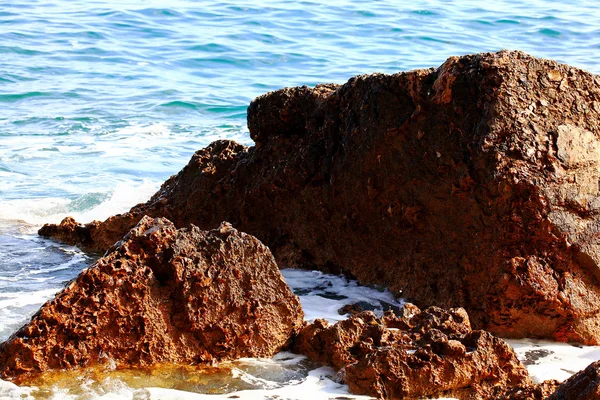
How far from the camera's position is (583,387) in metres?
2.54

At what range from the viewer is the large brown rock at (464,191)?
4.21 meters

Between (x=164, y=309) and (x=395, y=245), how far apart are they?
1.47 metres

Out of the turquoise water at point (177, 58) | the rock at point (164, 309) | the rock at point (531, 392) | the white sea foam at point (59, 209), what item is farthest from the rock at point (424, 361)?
the turquoise water at point (177, 58)

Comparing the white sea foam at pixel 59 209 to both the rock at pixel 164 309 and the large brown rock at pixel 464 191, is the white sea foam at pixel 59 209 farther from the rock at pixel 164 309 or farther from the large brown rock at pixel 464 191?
the rock at pixel 164 309

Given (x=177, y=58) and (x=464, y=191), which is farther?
(x=177, y=58)

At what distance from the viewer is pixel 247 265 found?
396 centimetres

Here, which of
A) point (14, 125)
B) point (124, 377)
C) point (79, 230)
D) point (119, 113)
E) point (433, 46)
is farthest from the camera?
point (433, 46)

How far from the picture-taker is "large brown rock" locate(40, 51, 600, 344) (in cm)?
421

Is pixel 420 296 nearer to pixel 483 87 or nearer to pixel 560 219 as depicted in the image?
pixel 560 219

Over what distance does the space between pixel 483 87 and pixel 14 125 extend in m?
8.07

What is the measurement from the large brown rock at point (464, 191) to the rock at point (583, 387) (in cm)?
158

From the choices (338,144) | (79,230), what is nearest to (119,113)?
(79,230)

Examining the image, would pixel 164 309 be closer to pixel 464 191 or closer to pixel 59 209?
pixel 464 191

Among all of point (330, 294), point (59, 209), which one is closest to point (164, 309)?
point (330, 294)
